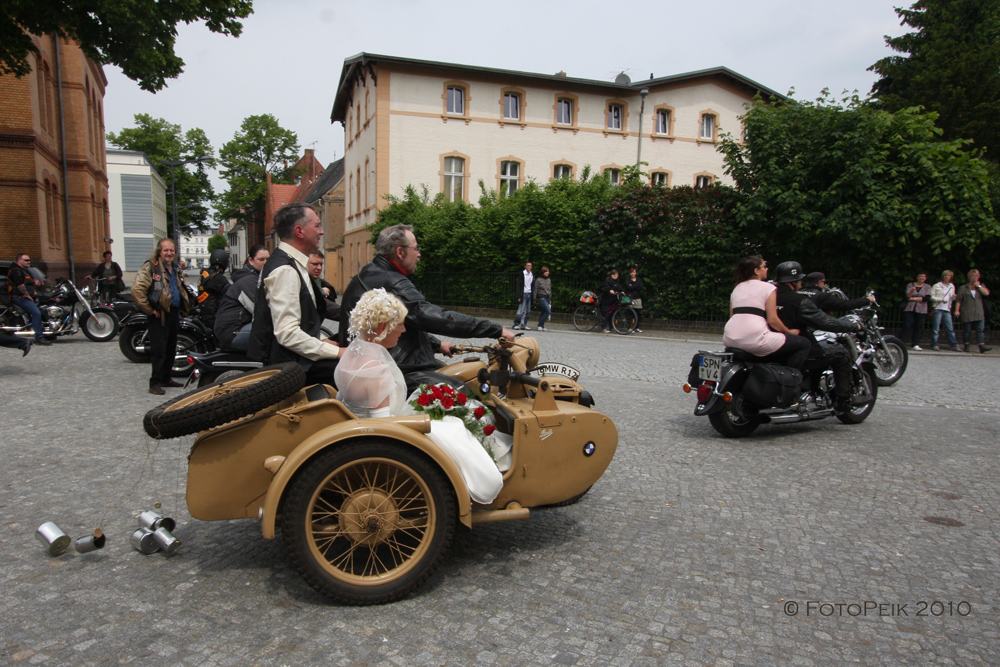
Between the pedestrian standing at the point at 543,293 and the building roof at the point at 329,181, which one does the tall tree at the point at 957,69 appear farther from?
the building roof at the point at 329,181

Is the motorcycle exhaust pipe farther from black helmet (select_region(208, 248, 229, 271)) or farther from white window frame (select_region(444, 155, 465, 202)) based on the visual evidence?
white window frame (select_region(444, 155, 465, 202))

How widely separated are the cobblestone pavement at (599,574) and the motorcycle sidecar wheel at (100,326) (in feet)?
26.8

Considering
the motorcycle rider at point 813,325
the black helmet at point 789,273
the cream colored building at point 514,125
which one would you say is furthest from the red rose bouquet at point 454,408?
the cream colored building at point 514,125

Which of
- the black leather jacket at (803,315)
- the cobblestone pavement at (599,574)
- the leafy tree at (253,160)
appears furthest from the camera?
the leafy tree at (253,160)

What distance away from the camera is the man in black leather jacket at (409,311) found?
143 inches

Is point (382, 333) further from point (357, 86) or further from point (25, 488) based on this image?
point (357, 86)

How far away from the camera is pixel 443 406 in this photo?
3271 millimetres

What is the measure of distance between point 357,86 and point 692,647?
120 ft

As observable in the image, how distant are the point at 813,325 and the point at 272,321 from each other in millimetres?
5202

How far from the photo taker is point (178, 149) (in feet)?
214

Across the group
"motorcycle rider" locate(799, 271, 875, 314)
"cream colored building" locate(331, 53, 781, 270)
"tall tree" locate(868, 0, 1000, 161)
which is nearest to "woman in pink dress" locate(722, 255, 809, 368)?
"motorcycle rider" locate(799, 271, 875, 314)

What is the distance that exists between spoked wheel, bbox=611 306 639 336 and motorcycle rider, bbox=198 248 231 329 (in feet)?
39.2

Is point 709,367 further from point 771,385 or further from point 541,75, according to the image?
point 541,75

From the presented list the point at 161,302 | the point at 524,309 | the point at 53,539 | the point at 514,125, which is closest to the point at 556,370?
the point at 53,539
